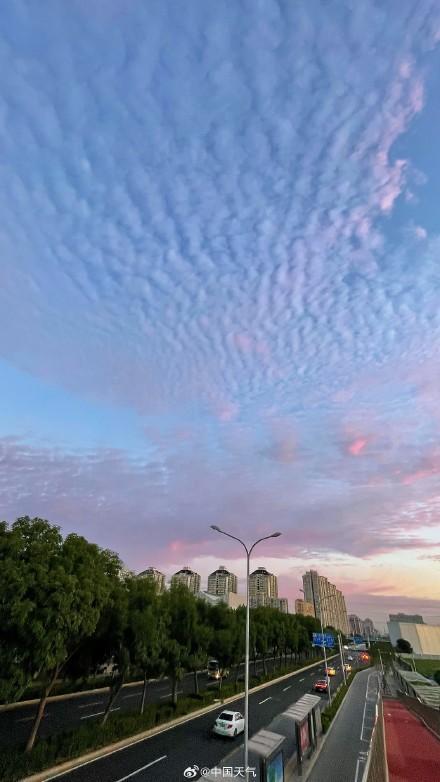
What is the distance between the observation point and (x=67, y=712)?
31.4m

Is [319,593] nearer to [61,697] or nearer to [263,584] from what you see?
[263,584]

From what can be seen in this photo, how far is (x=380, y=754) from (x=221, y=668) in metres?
31.0

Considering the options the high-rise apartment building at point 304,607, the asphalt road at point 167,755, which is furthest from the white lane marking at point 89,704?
the high-rise apartment building at point 304,607

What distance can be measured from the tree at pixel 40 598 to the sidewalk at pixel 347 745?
562 inches

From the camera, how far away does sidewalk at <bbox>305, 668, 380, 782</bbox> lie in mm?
20688

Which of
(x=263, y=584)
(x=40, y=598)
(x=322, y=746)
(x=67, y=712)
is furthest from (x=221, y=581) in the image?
(x=40, y=598)

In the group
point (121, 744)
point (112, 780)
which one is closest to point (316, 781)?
point (112, 780)

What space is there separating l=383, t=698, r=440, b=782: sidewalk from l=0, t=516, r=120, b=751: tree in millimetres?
20007

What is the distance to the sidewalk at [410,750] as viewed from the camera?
22.8m

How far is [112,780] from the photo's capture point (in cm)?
1839

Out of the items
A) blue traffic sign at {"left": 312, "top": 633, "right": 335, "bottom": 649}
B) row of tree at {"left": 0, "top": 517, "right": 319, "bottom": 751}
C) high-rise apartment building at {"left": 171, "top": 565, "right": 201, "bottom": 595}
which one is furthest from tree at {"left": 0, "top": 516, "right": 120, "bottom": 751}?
high-rise apartment building at {"left": 171, "top": 565, "right": 201, "bottom": 595}

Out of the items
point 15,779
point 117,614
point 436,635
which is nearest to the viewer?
point 15,779

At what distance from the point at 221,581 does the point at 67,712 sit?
358 feet

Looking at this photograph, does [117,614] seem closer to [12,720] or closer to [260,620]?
[12,720]
